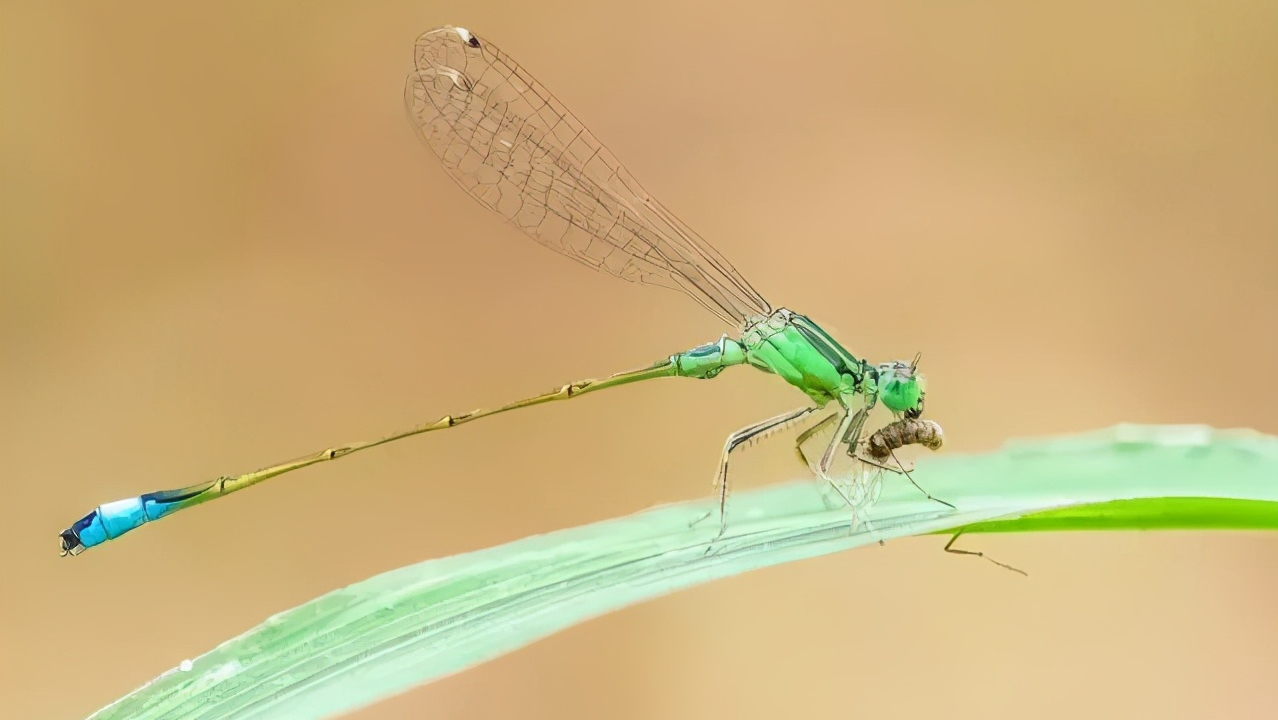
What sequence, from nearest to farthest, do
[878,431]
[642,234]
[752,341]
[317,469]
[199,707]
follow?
1. [199,707]
2. [878,431]
3. [752,341]
4. [642,234]
5. [317,469]

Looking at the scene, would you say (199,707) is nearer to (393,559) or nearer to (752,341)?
(393,559)

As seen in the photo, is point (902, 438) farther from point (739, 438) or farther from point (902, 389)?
point (739, 438)

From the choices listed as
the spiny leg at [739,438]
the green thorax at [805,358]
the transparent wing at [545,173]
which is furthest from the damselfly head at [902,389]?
the transparent wing at [545,173]

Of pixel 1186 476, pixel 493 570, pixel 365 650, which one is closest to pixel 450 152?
pixel 493 570

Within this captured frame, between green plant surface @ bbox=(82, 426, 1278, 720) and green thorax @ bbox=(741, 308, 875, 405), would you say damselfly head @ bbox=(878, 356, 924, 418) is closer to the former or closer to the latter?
green thorax @ bbox=(741, 308, 875, 405)

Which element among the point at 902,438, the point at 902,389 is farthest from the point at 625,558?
the point at 902,389

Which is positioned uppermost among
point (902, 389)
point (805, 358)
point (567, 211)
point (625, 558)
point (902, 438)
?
point (567, 211)
